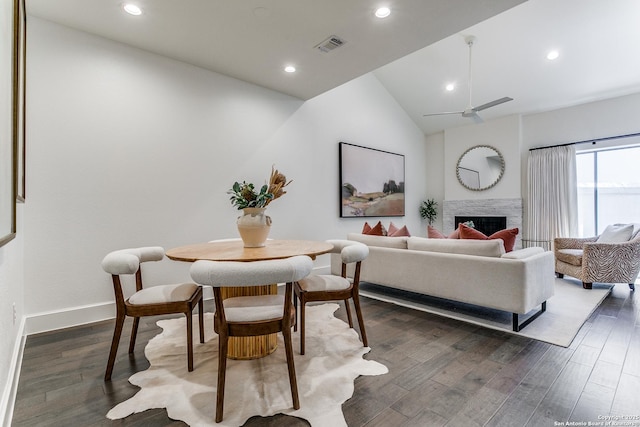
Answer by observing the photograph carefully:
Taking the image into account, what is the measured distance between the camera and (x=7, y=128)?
137 cm

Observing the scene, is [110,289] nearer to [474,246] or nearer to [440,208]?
[474,246]

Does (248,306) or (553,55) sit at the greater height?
(553,55)

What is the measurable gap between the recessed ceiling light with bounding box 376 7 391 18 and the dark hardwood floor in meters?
2.71

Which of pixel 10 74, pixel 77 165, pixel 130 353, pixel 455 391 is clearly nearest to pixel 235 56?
pixel 77 165

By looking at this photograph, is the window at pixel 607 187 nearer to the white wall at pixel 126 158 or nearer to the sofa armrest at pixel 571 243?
the sofa armrest at pixel 571 243

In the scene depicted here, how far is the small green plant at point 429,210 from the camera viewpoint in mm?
6980

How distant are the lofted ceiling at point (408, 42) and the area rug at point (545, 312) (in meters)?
2.66

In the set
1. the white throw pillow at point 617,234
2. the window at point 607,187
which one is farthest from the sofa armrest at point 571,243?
the window at point 607,187

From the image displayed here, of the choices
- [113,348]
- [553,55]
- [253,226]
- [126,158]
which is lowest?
[113,348]

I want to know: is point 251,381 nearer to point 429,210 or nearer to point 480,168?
point 429,210

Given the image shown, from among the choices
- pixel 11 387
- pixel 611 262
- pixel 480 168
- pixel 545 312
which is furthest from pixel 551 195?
pixel 11 387

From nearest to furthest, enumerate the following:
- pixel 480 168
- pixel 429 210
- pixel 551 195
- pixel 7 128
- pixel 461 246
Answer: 1. pixel 7 128
2. pixel 461 246
3. pixel 551 195
4. pixel 480 168
5. pixel 429 210

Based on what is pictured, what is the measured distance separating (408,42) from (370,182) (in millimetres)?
2903

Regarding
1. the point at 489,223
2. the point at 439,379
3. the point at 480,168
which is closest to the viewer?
the point at 439,379
